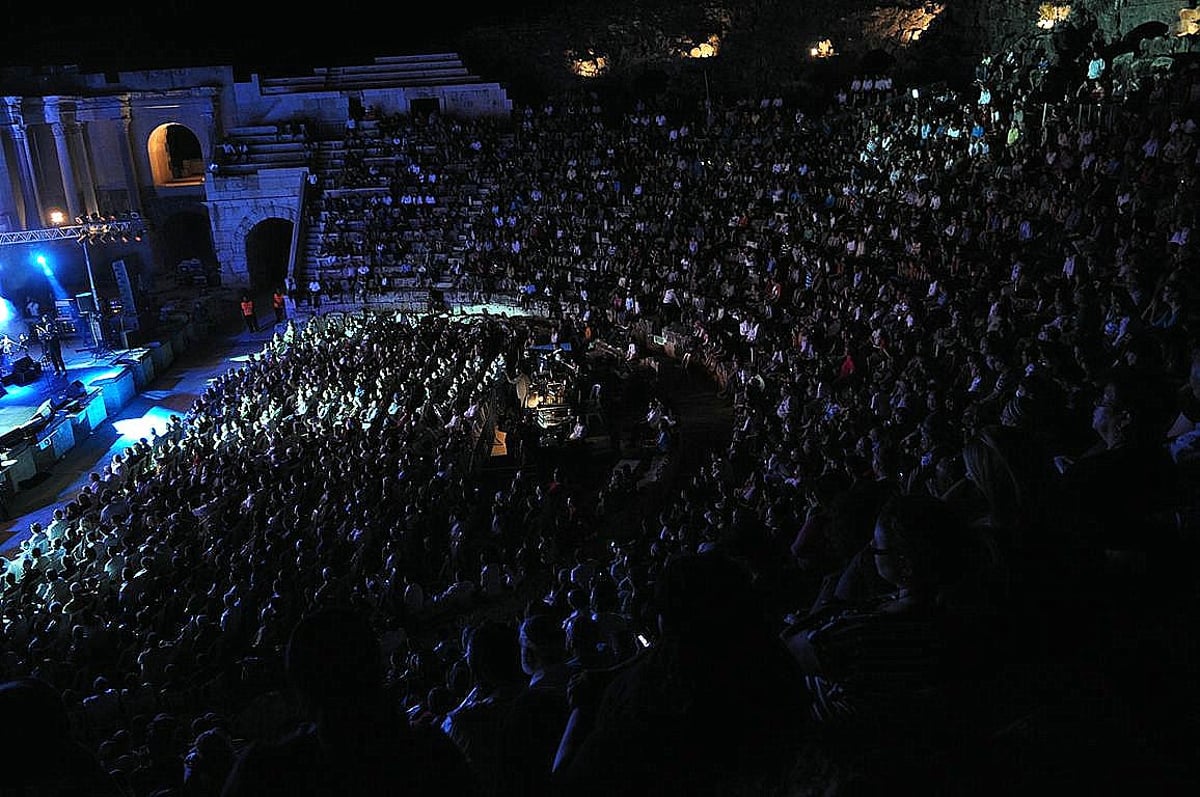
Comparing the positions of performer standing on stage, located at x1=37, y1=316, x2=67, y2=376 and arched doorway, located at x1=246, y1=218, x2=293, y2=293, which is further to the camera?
arched doorway, located at x1=246, y1=218, x2=293, y2=293

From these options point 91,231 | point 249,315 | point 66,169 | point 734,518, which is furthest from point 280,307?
point 734,518

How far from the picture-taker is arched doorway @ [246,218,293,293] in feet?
130

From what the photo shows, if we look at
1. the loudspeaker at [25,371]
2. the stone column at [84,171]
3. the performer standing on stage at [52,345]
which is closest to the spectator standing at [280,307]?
the performer standing on stage at [52,345]

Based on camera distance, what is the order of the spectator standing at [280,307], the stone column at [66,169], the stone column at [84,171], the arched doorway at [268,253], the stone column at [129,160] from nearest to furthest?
the spectator standing at [280,307] < the stone column at [66,169] < the arched doorway at [268,253] < the stone column at [84,171] < the stone column at [129,160]

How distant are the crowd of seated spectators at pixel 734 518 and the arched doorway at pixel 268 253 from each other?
721cm

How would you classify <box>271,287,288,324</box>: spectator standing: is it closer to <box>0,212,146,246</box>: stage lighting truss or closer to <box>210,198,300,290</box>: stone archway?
<box>210,198,300,290</box>: stone archway

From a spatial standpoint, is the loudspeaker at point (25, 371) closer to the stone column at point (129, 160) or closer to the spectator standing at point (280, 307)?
the spectator standing at point (280, 307)

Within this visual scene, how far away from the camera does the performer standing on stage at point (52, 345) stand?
28.6 m

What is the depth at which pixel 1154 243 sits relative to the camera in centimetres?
1362

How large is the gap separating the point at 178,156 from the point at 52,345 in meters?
22.2

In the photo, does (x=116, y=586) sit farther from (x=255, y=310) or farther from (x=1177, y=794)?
(x=255, y=310)

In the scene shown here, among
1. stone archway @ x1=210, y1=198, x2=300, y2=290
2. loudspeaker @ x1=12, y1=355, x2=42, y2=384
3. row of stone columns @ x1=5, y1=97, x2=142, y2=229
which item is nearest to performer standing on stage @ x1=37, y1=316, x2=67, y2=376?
loudspeaker @ x1=12, y1=355, x2=42, y2=384

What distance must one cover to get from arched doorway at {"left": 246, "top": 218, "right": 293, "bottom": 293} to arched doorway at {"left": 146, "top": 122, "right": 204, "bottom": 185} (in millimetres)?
5853

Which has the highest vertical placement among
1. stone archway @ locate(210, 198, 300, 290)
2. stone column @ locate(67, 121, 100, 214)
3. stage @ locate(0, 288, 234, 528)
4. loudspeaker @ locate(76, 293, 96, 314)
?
stone column @ locate(67, 121, 100, 214)
